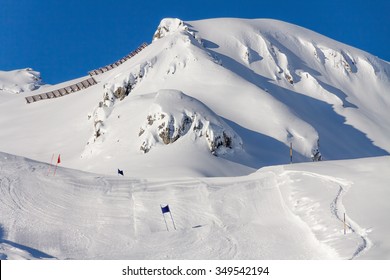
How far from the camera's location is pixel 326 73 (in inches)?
3125

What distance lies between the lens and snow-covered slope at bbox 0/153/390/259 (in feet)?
54.6

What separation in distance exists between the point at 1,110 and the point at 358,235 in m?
63.9

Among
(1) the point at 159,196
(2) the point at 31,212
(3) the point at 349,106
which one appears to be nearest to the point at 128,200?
(1) the point at 159,196

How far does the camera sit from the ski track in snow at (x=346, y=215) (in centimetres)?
1584

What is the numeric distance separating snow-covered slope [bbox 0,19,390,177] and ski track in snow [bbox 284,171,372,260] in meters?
8.30

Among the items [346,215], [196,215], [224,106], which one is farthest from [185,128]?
[346,215]

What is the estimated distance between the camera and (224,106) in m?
49.6

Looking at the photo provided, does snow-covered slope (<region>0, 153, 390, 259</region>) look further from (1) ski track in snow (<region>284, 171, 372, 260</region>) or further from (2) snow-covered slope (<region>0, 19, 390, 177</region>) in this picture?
(2) snow-covered slope (<region>0, 19, 390, 177</region>)

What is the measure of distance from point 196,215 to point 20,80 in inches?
4238

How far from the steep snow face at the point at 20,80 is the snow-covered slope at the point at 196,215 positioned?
88997mm

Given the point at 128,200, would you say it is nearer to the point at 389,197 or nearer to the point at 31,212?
the point at 31,212

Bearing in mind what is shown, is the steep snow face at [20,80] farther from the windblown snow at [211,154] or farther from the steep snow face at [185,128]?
the steep snow face at [185,128]

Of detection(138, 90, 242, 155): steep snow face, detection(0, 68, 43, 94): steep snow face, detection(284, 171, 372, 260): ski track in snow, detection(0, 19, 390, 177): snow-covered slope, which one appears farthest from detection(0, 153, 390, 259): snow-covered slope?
detection(0, 68, 43, 94): steep snow face

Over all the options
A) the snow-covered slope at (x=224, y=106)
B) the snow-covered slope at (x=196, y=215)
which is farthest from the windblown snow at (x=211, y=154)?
the snow-covered slope at (x=224, y=106)
